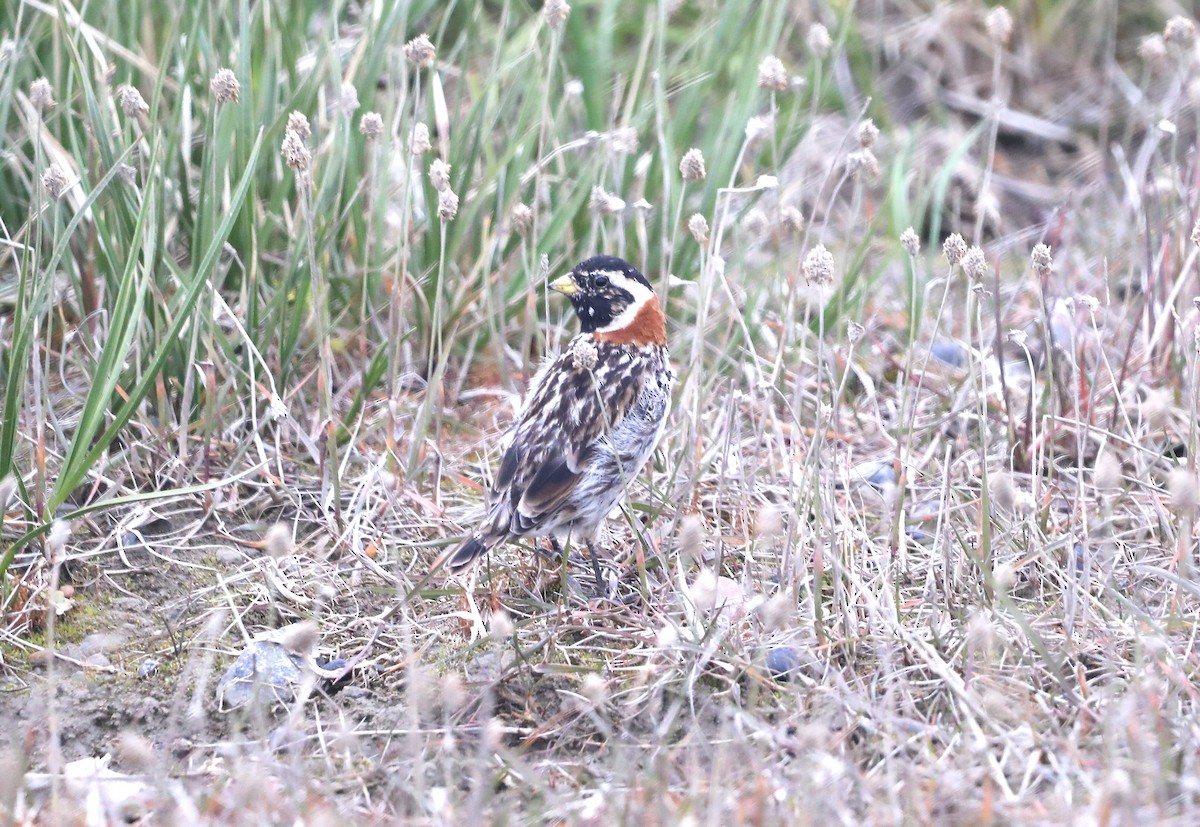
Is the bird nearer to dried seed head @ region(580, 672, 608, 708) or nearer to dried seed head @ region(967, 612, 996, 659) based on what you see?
dried seed head @ region(580, 672, 608, 708)

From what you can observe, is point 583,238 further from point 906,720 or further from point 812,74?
point 906,720

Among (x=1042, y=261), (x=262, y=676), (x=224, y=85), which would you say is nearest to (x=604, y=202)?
(x=224, y=85)

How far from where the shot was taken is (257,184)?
5.33 metres

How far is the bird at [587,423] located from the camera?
4.24 metres

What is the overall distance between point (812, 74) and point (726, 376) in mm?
1801

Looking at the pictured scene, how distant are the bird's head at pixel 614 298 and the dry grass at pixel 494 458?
0.15 m

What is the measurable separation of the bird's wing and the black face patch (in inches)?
7.5

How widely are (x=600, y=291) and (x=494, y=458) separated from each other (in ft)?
2.60

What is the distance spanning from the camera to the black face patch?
4.86 metres

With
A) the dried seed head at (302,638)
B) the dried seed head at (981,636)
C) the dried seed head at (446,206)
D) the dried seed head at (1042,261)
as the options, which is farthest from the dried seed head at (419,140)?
the dried seed head at (981,636)

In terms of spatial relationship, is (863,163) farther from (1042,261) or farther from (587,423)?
(587,423)

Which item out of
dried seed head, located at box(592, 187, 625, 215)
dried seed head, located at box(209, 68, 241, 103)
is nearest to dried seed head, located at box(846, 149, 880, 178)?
dried seed head, located at box(592, 187, 625, 215)

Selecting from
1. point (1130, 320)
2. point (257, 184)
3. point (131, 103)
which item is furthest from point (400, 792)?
point (1130, 320)

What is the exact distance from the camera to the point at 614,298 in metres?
4.91
